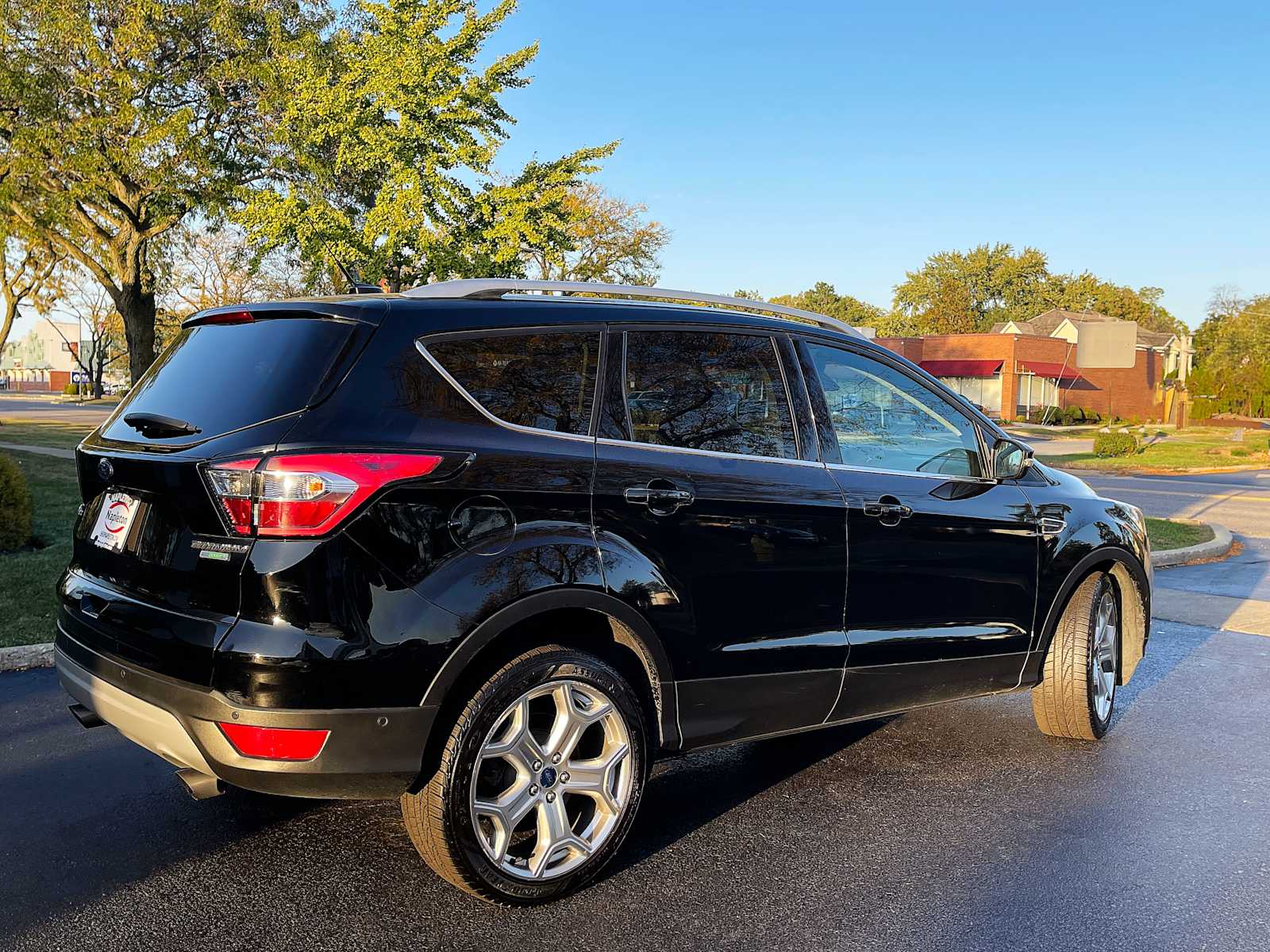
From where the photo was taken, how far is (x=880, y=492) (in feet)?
13.7

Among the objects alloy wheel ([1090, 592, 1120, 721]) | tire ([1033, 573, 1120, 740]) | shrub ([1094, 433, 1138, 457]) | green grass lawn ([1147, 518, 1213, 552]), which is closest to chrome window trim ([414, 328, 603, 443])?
tire ([1033, 573, 1120, 740])

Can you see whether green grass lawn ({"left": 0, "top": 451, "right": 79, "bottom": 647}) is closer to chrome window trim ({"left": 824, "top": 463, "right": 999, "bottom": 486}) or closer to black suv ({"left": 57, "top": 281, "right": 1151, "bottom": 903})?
black suv ({"left": 57, "top": 281, "right": 1151, "bottom": 903})

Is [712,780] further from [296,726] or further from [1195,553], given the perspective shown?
[1195,553]

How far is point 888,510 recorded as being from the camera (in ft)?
13.6

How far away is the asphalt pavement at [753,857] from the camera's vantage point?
319 cm

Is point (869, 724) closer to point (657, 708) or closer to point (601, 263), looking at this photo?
point (657, 708)

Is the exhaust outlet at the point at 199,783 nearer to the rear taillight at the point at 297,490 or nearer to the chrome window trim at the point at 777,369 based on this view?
the rear taillight at the point at 297,490

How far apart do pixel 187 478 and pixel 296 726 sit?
30.1 inches

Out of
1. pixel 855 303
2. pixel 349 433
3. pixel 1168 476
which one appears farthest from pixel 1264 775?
pixel 855 303

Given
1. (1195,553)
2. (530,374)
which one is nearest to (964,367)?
(1195,553)

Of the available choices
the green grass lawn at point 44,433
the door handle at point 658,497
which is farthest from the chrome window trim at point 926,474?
the green grass lawn at point 44,433

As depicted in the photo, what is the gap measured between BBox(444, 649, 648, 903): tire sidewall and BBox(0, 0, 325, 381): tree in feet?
68.9

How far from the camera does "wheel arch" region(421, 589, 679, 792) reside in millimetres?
3068

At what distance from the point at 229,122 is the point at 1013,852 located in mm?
23505
